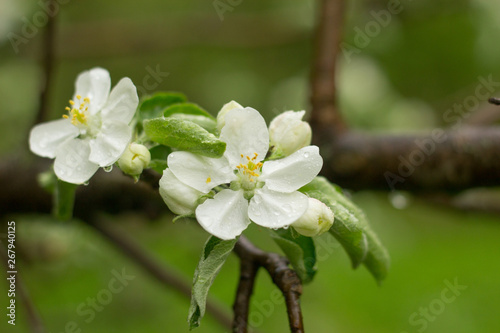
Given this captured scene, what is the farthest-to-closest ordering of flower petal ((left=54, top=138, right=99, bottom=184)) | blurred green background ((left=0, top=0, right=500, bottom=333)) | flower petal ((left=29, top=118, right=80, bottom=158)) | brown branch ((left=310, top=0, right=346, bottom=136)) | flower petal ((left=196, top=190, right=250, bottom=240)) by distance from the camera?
blurred green background ((left=0, top=0, right=500, bottom=333)) < brown branch ((left=310, top=0, right=346, bottom=136)) < flower petal ((left=29, top=118, right=80, bottom=158)) < flower petal ((left=54, top=138, right=99, bottom=184)) < flower petal ((left=196, top=190, right=250, bottom=240))

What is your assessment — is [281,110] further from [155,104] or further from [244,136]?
[244,136]

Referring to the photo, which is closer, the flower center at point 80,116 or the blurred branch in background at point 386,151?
the flower center at point 80,116

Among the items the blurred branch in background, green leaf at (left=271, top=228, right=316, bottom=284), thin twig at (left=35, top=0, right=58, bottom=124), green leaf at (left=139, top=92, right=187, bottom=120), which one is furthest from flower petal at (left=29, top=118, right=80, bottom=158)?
the blurred branch in background

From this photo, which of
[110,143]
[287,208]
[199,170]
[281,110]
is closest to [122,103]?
[110,143]

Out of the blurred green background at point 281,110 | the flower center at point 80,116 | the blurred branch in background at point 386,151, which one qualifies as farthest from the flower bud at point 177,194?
the blurred green background at point 281,110

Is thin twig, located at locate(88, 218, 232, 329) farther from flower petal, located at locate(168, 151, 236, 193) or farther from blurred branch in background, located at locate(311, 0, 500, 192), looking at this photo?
flower petal, located at locate(168, 151, 236, 193)

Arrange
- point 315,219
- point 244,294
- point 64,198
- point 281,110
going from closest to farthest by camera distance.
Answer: point 315,219 < point 244,294 < point 64,198 < point 281,110

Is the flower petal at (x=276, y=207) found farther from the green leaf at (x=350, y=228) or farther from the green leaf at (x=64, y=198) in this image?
the green leaf at (x=64, y=198)
